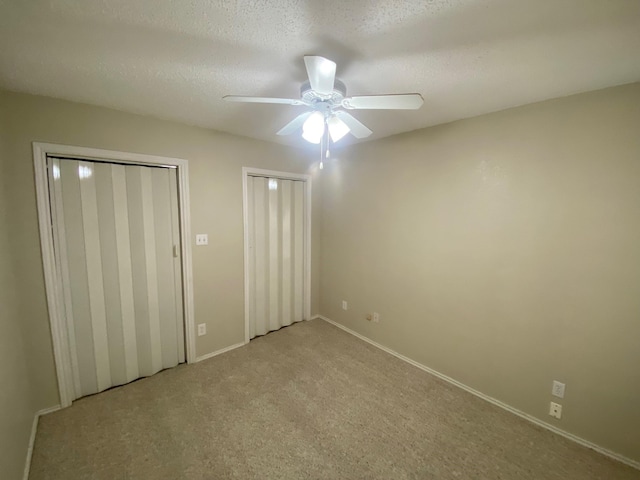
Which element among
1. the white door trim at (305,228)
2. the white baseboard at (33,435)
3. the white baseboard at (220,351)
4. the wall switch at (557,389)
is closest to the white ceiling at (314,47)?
the white door trim at (305,228)

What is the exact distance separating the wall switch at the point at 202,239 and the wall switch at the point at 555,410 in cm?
306

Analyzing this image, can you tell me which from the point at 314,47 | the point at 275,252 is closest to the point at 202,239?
the point at 275,252

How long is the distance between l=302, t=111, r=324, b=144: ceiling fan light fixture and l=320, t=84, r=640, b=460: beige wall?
Answer: 1206 millimetres

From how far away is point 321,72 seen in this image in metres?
1.08

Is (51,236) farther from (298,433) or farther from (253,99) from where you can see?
(298,433)

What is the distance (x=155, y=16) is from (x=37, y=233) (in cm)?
170

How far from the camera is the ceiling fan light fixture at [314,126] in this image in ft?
5.04

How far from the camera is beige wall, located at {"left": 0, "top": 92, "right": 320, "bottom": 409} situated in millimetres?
1690

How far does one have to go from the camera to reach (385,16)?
1.02 meters

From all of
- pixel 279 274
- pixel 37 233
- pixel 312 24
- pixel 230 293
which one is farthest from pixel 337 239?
pixel 37 233

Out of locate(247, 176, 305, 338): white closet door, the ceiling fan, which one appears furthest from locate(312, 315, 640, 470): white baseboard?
the ceiling fan

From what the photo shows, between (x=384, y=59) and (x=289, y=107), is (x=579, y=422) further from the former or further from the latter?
(x=289, y=107)

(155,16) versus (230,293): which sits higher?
(155,16)

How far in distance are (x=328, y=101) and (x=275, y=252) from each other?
200cm
